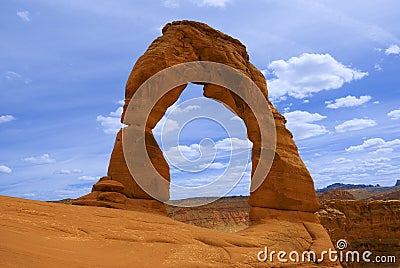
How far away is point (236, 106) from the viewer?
16.5 m

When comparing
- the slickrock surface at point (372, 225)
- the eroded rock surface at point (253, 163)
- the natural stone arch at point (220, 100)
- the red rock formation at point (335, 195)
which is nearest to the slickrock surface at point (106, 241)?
the eroded rock surface at point (253, 163)

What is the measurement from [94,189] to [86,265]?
292 inches

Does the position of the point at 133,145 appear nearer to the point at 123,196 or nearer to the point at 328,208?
the point at 123,196

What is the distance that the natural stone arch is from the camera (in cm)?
1361

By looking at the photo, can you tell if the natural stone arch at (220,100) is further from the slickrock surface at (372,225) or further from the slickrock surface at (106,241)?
the slickrock surface at (372,225)

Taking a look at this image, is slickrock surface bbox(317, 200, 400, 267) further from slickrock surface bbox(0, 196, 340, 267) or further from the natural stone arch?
slickrock surface bbox(0, 196, 340, 267)

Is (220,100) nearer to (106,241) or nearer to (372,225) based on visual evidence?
(106,241)

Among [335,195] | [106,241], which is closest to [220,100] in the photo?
[106,241]

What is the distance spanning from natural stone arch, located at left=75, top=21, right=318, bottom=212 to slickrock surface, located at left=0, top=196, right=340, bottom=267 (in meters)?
2.91

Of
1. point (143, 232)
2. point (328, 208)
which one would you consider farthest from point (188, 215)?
point (143, 232)

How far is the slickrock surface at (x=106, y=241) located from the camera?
19.2 ft

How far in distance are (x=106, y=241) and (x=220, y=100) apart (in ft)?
32.8

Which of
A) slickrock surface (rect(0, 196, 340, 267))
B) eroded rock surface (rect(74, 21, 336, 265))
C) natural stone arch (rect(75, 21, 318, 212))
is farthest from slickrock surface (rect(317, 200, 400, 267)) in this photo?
slickrock surface (rect(0, 196, 340, 267))

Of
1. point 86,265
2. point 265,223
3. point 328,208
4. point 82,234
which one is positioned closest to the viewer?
point 86,265
